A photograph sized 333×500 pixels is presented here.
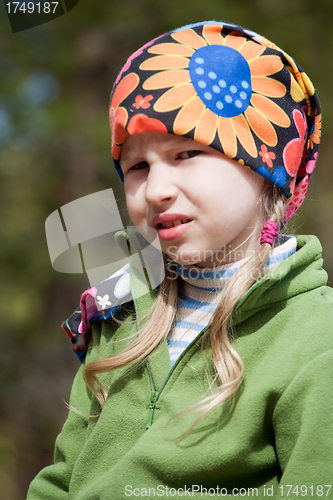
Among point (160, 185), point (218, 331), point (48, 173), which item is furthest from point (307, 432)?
point (48, 173)

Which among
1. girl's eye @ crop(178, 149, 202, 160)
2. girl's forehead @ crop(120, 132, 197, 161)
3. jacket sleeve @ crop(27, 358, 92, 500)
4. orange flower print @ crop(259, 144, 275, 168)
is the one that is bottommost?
jacket sleeve @ crop(27, 358, 92, 500)

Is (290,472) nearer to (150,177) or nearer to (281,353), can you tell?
(281,353)

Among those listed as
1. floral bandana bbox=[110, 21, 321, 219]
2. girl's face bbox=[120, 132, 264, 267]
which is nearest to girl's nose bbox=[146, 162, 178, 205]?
girl's face bbox=[120, 132, 264, 267]

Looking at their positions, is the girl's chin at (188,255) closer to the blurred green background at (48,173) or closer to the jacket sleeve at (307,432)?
the jacket sleeve at (307,432)

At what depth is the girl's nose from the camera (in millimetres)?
1271

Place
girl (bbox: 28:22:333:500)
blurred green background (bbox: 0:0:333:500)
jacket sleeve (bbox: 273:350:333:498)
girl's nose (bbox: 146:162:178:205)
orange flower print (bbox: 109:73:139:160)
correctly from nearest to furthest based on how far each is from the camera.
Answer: jacket sleeve (bbox: 273:350:333:498) < girl (bbox: 28:22:333:500) < girl's nose (bbox: 146:162:178:205) < orange flower print (bbox: 109:73:139:160) < blurred green background (bbox: 0:0:333:500)

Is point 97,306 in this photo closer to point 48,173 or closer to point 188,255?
point 188,255

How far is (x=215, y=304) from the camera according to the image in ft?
4.59

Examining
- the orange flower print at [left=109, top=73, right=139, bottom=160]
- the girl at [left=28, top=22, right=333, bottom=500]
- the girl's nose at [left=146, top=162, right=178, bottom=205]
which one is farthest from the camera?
the orange flower print at [left=109, top=73, right=139, bottom=160]

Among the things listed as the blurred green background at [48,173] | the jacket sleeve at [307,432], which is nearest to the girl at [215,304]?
the jacket sleeve at [307,432]

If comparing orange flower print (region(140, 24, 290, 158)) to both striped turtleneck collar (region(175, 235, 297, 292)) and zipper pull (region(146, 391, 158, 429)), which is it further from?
zipper pull (region(146, 391, 158, 429))

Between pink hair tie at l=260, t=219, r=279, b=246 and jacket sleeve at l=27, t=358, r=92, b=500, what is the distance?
0.81 meters

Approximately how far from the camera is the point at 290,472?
1052 millimetres

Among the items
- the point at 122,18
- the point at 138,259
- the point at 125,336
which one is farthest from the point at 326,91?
the point at 125,336
